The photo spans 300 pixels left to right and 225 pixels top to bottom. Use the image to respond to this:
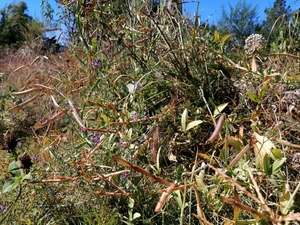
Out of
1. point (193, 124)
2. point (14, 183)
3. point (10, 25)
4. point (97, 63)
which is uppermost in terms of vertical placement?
point (10, 25)

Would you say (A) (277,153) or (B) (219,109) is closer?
(A) (277,153)

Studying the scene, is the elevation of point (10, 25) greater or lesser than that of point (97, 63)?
greater

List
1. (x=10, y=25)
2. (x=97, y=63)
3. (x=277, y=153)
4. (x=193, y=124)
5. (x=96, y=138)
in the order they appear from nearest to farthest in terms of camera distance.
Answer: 1. (x=277, y=153)
2. (x=193, y=124)
3. (x=96, y=138)
4. (x=97, y=63)
5. (x=10, y=25)

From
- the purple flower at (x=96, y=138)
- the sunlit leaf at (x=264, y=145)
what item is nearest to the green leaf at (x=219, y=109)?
the sunlit leaf at (x=264, y=145)

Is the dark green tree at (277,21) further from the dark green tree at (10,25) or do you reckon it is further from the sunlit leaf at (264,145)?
the dark green tree at (10,25)

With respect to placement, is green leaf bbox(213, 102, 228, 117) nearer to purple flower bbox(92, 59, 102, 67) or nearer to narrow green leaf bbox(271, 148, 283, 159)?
narrow green leaf bbox(271, 148, 283, 159)

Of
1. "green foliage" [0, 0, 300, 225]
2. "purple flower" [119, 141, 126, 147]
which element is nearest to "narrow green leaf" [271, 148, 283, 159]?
"green foliage" [0, 0, 300, 225]

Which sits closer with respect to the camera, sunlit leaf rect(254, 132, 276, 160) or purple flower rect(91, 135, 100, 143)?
sunlit leaf rect(254, 132, 276, 160)

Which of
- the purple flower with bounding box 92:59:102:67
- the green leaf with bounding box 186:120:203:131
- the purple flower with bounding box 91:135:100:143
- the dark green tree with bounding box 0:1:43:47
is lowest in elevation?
the purple flower with bounding box 91:135:100:143

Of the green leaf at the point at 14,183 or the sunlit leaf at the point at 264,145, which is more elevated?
the sunlit leaf at the point at 264,145

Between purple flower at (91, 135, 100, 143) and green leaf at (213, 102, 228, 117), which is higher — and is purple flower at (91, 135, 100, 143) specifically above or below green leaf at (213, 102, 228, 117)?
below

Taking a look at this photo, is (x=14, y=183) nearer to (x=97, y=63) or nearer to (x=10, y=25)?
(x=97, y=63)

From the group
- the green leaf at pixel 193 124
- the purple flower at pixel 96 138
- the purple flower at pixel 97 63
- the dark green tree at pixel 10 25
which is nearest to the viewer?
the green leaf at pixel 193 124

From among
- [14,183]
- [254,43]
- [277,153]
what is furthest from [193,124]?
[254,43]
